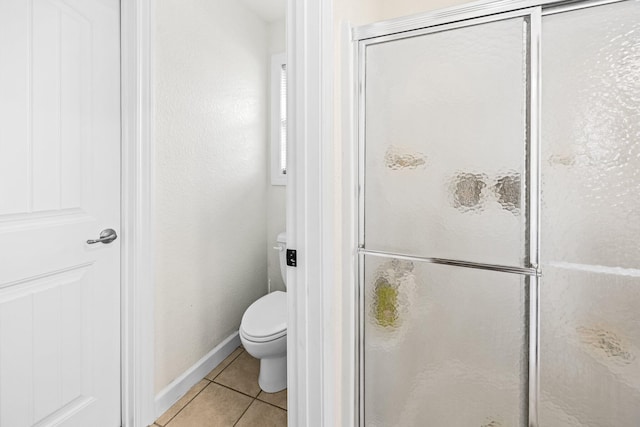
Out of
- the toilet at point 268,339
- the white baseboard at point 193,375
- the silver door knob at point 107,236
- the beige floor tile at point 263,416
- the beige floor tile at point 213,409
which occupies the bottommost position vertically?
the beige floor tile at point 263,416

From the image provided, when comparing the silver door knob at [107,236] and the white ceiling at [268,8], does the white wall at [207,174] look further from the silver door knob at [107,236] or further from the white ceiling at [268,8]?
the silver door knob at [107,236]

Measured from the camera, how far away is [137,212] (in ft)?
4.66

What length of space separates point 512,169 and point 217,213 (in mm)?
1613

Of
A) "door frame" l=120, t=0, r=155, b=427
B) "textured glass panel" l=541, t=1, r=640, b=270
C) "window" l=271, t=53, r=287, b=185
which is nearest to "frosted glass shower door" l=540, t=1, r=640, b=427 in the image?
"textured glass panel" l=541, t=1, r=640, b=270

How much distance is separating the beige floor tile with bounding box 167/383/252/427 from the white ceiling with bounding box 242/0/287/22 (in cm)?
249

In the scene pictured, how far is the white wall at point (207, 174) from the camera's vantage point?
1588 mm

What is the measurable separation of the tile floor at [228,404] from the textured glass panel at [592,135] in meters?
1.47

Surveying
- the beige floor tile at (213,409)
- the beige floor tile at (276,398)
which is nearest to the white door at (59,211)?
the beige floor tile at (213,409)

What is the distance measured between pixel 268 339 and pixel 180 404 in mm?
583

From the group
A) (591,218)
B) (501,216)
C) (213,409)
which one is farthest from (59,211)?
(591,218)

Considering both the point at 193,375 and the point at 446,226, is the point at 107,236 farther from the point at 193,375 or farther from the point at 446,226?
the point at 446,226

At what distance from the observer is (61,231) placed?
1.22m

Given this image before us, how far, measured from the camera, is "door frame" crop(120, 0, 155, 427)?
4.54 ft

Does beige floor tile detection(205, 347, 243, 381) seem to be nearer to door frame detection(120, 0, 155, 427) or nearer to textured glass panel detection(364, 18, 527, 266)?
door frame detection(120, 0, 155, 427)
